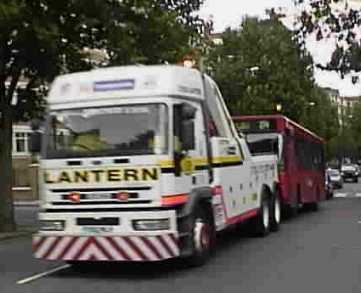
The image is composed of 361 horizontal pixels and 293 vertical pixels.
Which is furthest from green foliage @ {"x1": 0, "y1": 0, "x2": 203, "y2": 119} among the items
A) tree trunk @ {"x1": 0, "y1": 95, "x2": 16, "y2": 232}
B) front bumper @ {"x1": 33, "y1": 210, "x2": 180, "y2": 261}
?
front bumper @ {"x1": 33, "y1": 210, "x2": 180, "y2": 261}

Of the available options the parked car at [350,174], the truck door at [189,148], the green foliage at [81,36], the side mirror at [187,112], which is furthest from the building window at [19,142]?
the side mirror at [187,112]

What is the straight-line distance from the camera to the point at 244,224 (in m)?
19.2

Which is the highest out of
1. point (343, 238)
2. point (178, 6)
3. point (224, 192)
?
point (178, 6)

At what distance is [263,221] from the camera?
62.8ft

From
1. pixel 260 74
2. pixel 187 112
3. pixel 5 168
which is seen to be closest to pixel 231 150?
pixel 187 112

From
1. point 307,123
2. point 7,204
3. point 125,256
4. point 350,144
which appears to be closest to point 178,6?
point 7,204

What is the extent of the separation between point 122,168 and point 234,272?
2.36 meters

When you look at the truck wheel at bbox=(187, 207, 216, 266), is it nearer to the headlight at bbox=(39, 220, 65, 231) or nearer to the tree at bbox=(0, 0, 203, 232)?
the headlight at bbox=(39, 220, 65, 231)

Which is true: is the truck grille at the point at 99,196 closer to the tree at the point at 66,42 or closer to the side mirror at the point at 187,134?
the side mirror at the point at 187,134

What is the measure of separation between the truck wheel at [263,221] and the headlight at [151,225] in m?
6.53

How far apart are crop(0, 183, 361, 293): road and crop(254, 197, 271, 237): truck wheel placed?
45cm

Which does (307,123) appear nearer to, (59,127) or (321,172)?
(321,172)

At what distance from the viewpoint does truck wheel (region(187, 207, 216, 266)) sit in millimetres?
13562

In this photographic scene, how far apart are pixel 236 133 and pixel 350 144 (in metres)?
120
